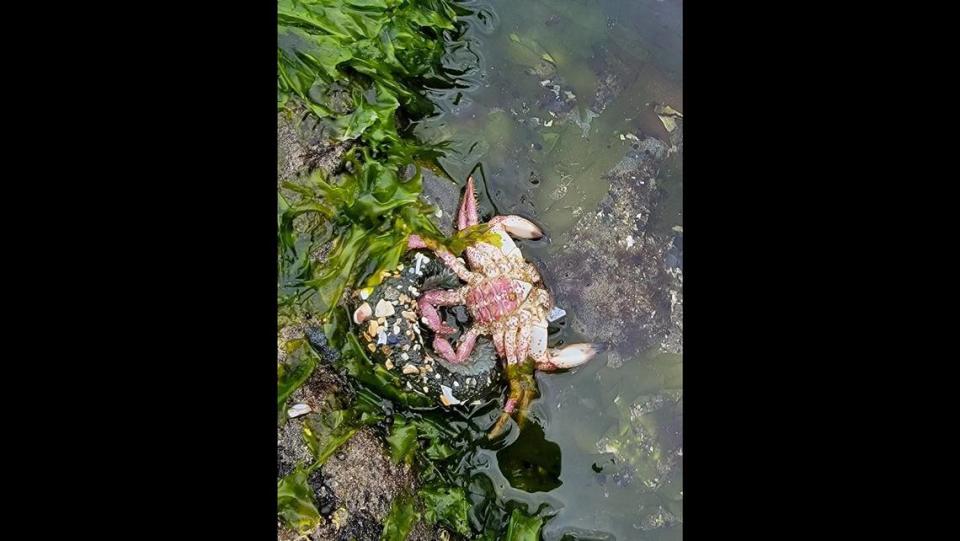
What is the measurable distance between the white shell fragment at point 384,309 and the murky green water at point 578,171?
0.64 m

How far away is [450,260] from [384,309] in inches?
14.4

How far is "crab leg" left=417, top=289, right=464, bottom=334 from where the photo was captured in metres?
3.16

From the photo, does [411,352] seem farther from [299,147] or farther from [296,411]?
[299,147]

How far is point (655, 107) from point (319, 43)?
1532 mm

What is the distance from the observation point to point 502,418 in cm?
319

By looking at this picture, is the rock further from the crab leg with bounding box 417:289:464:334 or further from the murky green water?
the crab leg with bounding box 417:289:464:334

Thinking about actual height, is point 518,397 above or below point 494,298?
below

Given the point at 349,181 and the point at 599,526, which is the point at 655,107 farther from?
the point at 599,526

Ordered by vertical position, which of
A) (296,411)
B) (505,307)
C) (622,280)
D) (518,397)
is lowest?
(296,411)

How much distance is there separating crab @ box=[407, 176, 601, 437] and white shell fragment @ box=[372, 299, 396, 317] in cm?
13

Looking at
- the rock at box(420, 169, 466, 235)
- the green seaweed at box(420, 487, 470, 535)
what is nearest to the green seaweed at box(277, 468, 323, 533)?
the green seaweed at box(420, 487, 470, 535)

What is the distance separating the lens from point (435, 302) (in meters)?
3.17

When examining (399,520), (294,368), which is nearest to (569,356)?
(399,520)
